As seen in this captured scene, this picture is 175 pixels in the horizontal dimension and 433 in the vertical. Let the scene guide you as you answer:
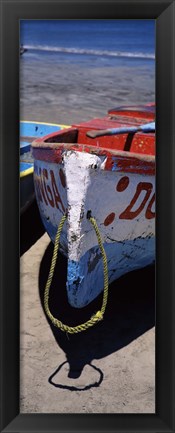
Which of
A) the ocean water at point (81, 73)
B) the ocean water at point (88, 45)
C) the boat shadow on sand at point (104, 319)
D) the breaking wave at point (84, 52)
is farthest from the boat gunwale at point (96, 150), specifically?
the breaking wave at point (84, 52)

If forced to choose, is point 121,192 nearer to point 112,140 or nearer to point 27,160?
point 112,140

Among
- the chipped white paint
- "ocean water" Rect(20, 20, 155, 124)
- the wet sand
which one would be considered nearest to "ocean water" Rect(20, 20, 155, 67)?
"ocean water" Rect(20, 20, 155, 124)

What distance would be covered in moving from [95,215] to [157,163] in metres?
0.76

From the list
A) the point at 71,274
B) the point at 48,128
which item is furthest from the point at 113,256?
the point at 48,128

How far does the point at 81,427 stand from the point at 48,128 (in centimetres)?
432

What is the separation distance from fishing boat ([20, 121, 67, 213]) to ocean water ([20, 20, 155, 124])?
1.15 ft

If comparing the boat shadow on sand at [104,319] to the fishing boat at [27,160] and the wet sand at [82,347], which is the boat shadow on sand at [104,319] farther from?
Answer: the fishing boat at [27,160]

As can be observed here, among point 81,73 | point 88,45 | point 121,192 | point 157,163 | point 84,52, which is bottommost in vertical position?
point 121,192

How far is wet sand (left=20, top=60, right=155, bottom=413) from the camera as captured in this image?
8.79 ft

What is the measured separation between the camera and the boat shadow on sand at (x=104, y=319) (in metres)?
2.96

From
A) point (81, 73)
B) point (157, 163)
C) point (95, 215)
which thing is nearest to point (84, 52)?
point (81, 73)

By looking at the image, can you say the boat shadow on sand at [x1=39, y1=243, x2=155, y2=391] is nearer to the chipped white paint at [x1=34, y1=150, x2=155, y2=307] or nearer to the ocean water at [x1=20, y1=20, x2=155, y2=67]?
the chipped white paint at [x1=34, y1=150, x2=155, y2=307]

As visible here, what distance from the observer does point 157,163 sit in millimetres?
2104
